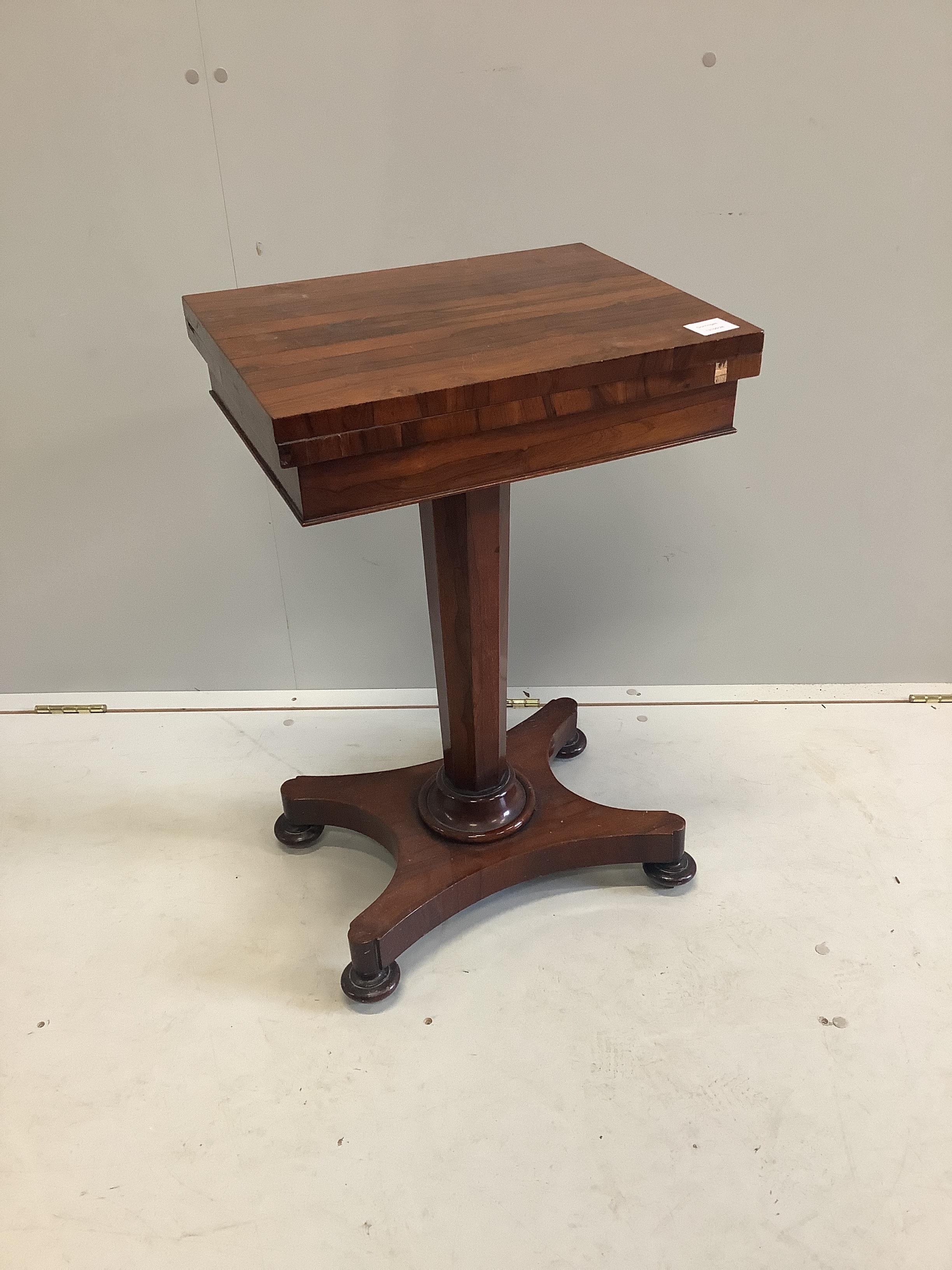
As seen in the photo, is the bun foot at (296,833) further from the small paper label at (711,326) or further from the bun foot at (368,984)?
the small paper label at (711,326)

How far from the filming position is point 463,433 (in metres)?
1.16

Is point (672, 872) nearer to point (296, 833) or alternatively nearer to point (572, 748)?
point (572, 748)

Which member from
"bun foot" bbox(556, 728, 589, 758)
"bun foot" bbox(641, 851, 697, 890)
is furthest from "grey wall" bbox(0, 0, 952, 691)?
"bun foot" bbox(641, 851, 697, 890)

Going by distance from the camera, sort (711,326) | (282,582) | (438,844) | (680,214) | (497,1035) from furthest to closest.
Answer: (282,582) → (680,214) → (438,844) → (497,1035) → (711,326)

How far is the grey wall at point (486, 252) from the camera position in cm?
171

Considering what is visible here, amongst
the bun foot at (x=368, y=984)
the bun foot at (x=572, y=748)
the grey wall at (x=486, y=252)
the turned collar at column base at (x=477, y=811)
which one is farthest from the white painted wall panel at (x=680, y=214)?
the bun foot at (x=368, y=984)

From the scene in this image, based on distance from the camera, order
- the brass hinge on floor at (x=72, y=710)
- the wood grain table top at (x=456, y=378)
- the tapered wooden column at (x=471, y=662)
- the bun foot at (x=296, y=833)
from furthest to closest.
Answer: the brass hinge on floor at (x=72, y=710), the bun foot at (x=296, y=833), the tapered wooden column at (x=471, y=662), the wood grain table top at (x=456, y=378)

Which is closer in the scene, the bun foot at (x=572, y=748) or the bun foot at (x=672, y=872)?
the bun foot at (x=672, y=872)

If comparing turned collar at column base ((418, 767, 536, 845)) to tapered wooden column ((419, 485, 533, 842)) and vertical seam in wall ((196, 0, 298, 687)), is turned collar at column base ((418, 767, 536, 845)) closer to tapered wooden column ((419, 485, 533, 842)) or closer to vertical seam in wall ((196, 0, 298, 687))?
tapered wooden column ((419, 485, 533, 842))

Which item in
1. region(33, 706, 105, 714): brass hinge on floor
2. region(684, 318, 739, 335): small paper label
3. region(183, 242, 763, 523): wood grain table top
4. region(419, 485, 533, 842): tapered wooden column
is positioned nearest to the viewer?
region(183, 242, 763, 523): wood grain table top

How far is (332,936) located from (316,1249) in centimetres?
50

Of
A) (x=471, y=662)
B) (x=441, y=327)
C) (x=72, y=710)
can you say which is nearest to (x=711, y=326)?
(x=441, y=327)

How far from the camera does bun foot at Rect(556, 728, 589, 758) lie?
206 centimetres

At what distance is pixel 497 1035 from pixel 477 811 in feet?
1.16
